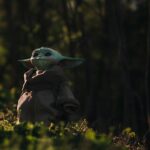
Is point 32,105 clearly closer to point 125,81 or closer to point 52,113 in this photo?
point 52,113

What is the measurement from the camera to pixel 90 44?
3403 cm

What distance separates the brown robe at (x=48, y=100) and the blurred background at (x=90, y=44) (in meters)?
14.2

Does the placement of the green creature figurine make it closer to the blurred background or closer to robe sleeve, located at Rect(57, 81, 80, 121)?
robe sleeve, located at Rect(57, 81, 80, 121)

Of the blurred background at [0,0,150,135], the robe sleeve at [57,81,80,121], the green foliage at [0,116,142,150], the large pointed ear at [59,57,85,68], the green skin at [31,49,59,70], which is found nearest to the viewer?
the green foliage at [0,116,142,150]

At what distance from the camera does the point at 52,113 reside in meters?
12.7

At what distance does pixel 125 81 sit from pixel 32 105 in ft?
39.1

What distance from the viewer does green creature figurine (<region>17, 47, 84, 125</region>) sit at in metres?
12.7

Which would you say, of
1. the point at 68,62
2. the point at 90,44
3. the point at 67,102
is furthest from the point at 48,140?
the point at 90,44

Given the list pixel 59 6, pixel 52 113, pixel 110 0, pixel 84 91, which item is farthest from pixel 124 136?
pixel 59 6

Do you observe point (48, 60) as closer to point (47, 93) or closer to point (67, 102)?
point (47, 93)

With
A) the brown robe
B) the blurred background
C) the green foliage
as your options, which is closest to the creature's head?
the brown robe

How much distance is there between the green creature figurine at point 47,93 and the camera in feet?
41.8

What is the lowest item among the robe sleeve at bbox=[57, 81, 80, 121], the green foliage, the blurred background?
the blurred background

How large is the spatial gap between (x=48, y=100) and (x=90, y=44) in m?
21.3
